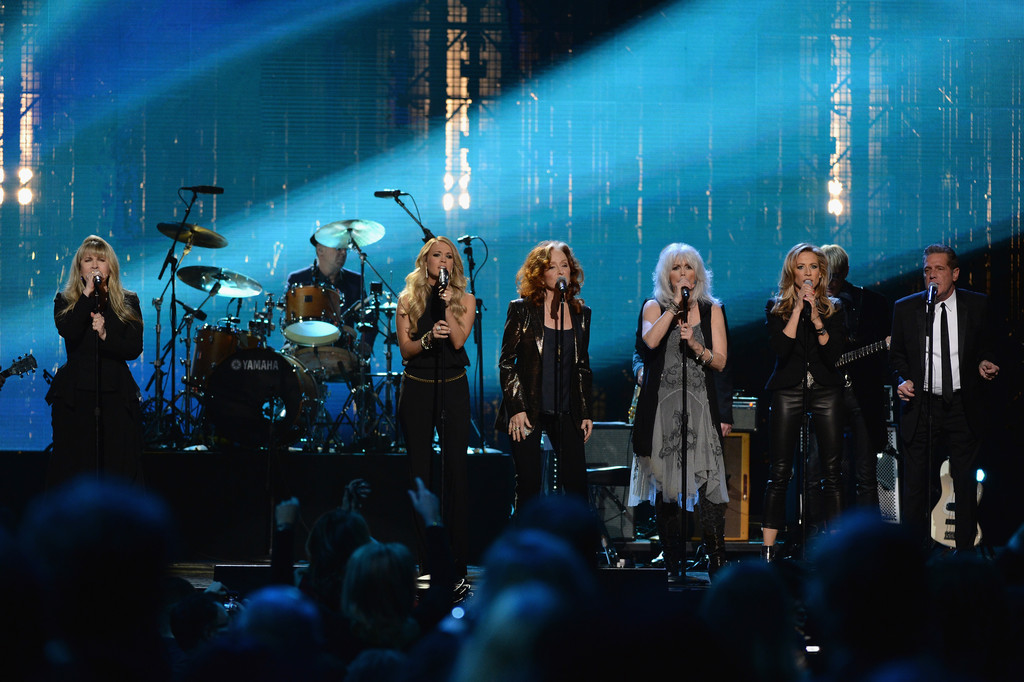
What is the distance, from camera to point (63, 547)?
1.67 metres

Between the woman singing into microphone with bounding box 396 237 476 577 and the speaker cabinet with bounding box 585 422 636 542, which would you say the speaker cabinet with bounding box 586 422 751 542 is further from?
the woman singing into microphone with bounding box 396 237 476 577

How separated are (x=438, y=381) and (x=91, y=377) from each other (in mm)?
1980

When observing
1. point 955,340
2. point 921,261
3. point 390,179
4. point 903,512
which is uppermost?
point 390,179

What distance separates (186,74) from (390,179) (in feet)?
6.52

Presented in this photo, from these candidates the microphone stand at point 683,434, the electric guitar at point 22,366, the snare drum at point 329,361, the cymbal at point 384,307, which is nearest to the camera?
the microphone stand at point 683,434

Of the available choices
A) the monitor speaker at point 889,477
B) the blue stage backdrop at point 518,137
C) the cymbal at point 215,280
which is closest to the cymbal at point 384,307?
the blue stage backdrop at point 518,137

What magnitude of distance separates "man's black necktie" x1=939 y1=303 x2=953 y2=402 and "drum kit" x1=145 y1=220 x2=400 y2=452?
12.2 ft

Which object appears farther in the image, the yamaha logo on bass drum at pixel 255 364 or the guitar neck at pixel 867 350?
the yamaha logo on bass drum at pixel 255 364

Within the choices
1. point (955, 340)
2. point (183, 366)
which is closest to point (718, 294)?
point (955, 340)

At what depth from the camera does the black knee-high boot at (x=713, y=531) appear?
5.66 m

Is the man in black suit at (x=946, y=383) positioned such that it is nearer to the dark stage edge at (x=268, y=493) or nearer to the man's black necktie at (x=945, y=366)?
the man's black necktie at (x=945, y=366)

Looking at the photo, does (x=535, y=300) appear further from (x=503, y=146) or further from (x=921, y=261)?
(x=921, y=261)

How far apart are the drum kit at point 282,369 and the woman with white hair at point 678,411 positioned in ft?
7.80

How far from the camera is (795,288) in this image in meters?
6.17
